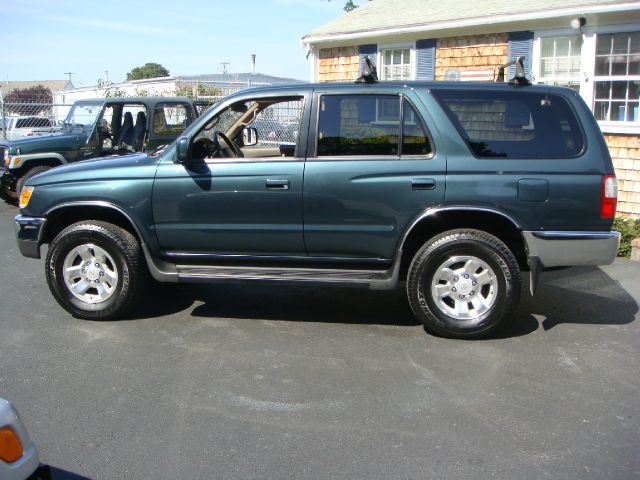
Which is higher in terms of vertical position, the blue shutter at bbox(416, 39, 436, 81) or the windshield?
the blue shutter at bbox(416, 39, 436, 81)

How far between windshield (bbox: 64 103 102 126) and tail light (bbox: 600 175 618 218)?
8.80 meters

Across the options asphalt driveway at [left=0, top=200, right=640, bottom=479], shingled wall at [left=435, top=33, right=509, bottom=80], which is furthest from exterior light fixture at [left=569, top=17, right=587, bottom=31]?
asphalt driveway at [left=0, top=200, right=640, bottom=479]

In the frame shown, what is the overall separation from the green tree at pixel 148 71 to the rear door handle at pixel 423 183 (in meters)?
77.4

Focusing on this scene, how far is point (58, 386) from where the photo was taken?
4.41 metres

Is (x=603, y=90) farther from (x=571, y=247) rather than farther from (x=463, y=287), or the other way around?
(x=463, y=287)

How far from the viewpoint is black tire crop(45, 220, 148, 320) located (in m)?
5.60

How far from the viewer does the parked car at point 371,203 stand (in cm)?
510

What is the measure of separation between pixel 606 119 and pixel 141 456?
927 cm

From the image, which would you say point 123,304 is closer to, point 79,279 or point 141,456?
point 79,279

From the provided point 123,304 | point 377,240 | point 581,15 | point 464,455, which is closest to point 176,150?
point 123,304

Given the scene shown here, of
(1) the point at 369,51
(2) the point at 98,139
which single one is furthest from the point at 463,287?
(1) the point at 369,51

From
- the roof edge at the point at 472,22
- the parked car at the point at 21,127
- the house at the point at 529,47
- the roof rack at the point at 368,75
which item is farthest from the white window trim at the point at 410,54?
the parked car at the point at 21,127

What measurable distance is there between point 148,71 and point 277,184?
78.9 meters

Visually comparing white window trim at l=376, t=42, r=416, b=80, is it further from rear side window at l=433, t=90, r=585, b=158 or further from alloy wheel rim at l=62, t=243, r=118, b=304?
alloy wheel rim at l=62, t=243, r=118, b=304
